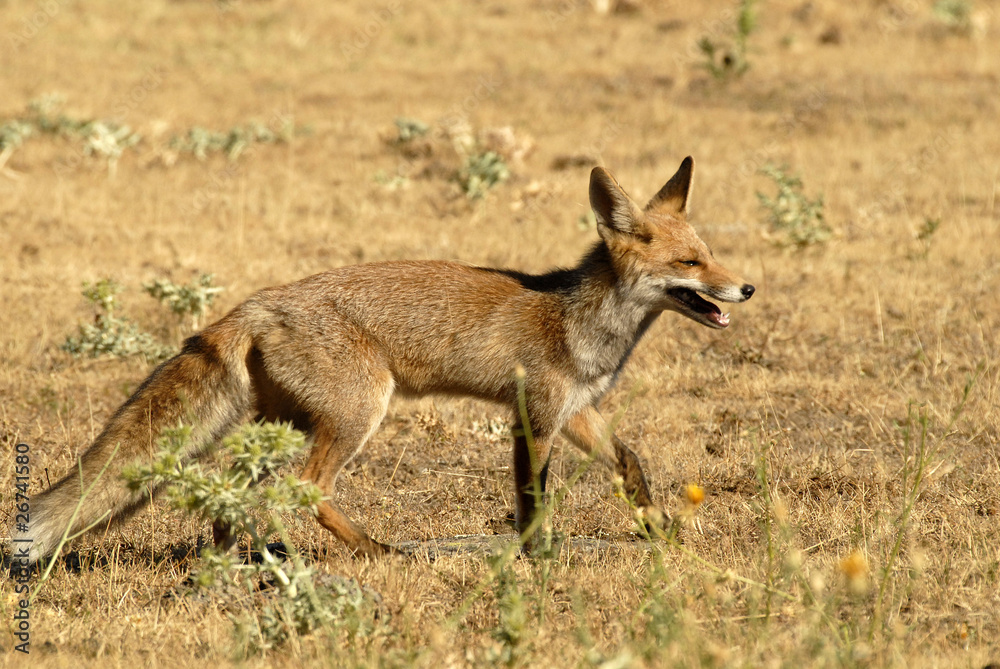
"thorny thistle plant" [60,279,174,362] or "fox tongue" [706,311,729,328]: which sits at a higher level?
"fox tongue" [706,311,729,328]

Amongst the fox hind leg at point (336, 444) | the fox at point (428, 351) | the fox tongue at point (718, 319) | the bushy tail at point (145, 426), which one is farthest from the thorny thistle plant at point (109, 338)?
the fox tongue at point (718, 319)

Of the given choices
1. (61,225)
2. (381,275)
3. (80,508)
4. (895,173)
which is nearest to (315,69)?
(61,225)

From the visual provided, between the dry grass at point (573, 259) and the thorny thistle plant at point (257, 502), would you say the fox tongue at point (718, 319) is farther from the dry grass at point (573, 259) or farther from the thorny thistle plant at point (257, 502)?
the thorny thistle plant at point (257, 502)

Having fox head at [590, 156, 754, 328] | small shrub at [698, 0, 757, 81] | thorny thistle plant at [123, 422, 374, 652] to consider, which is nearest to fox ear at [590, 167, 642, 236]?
fox head at [590, 156, 754, 328]

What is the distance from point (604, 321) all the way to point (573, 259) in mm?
4717

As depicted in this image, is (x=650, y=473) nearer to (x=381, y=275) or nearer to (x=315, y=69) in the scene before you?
(x=381, y=275)

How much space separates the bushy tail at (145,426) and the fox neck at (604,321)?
1.76 m

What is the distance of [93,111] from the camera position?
16219 millimetres

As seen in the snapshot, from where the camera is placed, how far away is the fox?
4.91 m

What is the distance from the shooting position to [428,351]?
212 inches

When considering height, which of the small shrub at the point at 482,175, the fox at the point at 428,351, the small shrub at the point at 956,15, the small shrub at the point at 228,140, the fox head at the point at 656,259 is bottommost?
the small shrub at the point at 228,140

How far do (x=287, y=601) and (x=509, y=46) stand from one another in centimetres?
1869

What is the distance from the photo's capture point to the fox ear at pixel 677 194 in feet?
19.5

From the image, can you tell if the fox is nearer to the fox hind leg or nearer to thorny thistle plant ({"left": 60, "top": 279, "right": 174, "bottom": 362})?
the fox hind leg
